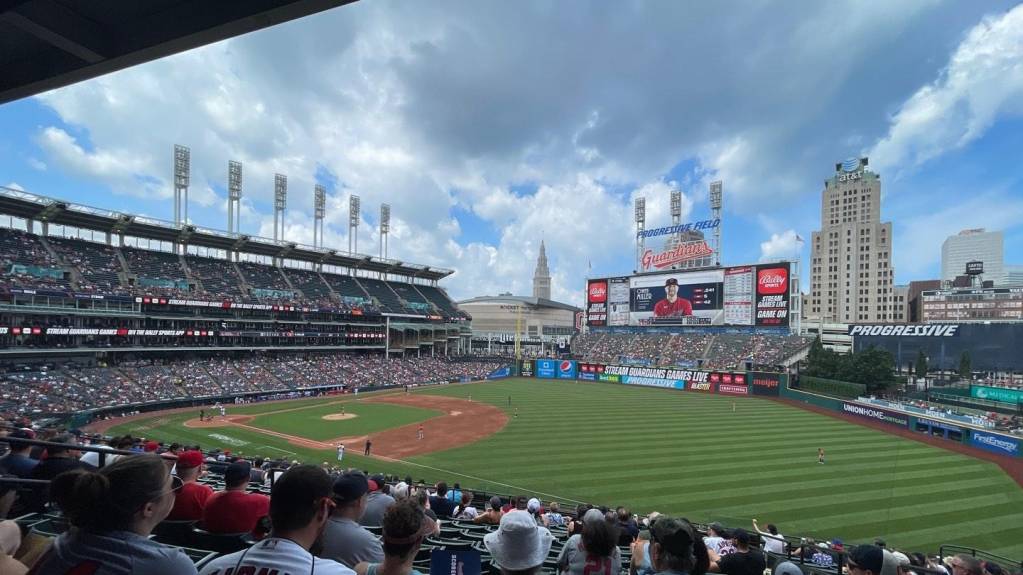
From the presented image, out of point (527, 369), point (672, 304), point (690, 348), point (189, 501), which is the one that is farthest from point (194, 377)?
point (672, 304)

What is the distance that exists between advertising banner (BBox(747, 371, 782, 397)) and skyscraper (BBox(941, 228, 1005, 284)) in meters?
136

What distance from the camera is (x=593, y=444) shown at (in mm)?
28922

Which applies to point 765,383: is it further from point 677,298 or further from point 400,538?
point 400,538

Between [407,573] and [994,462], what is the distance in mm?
36616

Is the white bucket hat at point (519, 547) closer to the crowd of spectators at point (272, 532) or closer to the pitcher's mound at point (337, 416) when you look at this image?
the crowd of spectators at point (272, 532)

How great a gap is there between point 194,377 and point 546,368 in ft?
145

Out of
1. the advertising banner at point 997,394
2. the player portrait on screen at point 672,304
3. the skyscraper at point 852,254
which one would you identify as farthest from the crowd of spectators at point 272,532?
the skyscraper at point 852,254

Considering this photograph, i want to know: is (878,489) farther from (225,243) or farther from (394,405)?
(225,243)

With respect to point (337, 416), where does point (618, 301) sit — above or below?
above

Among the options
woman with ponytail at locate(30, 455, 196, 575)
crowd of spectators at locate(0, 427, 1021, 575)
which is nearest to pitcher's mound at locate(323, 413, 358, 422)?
crowd of spectators at locate(0, 427, 1021, 575)

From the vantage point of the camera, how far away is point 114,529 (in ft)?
7.07

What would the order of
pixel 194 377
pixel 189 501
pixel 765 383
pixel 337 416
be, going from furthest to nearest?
1. pixel 765 383
2. pixel 194 377
3. pixel 337 416
4. pixel 189 501

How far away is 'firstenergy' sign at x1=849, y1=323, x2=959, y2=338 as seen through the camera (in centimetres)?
5553

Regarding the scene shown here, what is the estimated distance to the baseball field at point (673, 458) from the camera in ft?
59.8
